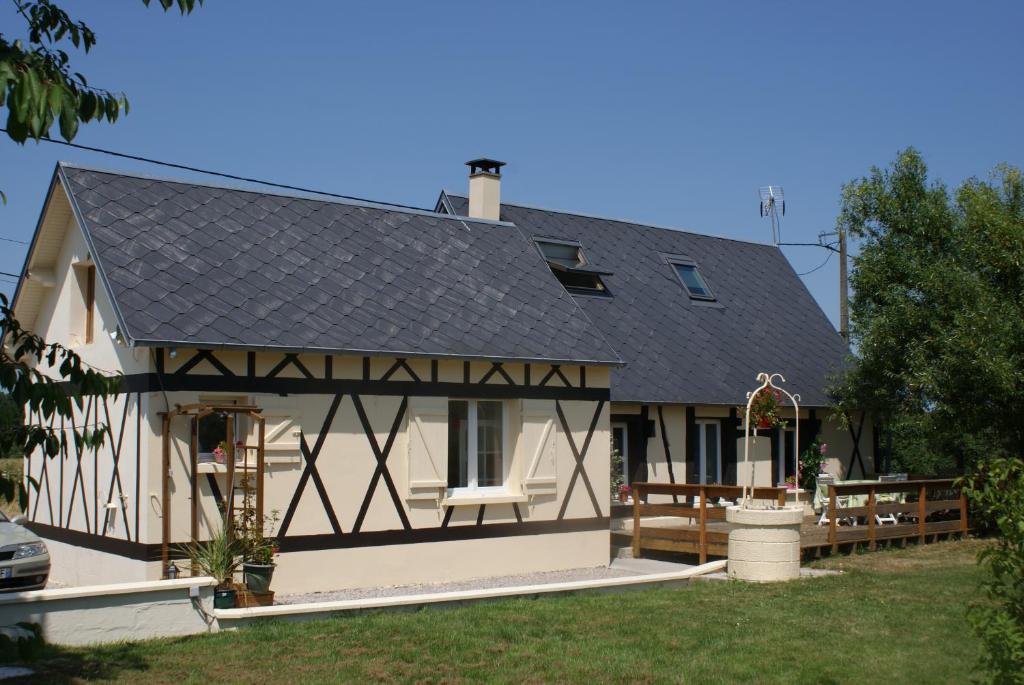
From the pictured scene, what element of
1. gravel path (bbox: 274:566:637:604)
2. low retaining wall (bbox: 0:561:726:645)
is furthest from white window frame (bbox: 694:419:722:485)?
low retaining wall (bbox: 0:561:726:645)

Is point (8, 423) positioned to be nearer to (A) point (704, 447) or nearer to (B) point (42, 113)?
(B) point (42, 113)

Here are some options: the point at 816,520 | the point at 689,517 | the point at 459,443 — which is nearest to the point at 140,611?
the point at 459,443

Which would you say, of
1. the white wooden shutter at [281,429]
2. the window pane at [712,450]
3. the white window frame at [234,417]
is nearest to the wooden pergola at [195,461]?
the white window frame at [234,417]

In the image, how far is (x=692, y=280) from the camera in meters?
22.5

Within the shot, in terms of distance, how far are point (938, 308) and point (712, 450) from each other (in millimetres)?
4394

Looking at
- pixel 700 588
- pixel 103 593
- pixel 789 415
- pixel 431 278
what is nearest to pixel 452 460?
pixel 431 278

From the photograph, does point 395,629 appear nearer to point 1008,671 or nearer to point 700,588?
point 700,588

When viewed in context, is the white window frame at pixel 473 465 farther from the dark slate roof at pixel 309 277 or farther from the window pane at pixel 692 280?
the window pane at pixel 692 280

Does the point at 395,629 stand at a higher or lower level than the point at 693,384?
lower

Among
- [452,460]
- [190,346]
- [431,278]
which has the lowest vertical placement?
[452,460]

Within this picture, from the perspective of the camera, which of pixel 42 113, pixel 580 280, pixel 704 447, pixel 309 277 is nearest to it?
pixel 42 113

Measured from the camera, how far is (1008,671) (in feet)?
19.0

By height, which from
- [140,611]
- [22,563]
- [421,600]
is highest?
[22,563]

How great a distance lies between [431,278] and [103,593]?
7.02 metres
